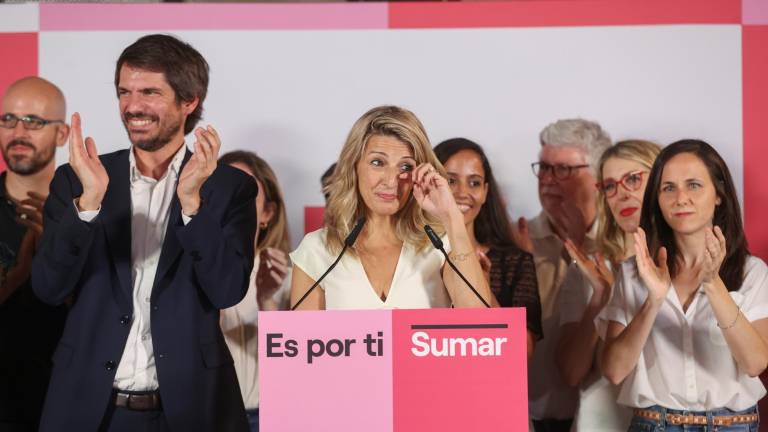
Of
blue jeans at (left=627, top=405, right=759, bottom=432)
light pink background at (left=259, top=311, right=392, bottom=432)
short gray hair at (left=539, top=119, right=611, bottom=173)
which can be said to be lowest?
blue jeans at (left=627, top=405, right=759, bottom=432)

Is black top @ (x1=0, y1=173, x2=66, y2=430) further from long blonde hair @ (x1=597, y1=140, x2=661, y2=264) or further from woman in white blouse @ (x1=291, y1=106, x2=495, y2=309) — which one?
long blonde hair @ (x1=597, y1=140, x2=661, y2=264)

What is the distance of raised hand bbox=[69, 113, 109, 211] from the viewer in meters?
2.91

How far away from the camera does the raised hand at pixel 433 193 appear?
3.09 metres

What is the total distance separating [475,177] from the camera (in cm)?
397

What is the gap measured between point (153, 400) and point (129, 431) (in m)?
0.12

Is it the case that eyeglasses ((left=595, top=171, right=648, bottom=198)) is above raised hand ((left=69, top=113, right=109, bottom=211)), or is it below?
above

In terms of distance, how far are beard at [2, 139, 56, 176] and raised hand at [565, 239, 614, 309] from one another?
2378 mm

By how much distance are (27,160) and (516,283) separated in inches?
88.1

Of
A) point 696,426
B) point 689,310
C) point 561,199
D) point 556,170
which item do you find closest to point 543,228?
point 561,199

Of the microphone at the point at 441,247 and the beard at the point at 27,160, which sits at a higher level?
the beard at the point at 27,160

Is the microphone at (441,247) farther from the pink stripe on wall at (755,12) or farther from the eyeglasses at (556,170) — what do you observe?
the pink stripe on wall at (755,12)

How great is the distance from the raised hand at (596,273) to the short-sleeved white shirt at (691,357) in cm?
32

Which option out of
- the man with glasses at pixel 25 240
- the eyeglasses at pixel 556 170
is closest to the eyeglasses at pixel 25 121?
the man with glasses at pixel 25 240

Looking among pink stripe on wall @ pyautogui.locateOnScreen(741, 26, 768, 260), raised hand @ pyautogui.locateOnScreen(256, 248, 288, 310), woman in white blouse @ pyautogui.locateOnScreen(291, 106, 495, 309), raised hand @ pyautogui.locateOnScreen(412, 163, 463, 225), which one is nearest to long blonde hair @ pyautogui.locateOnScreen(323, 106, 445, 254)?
woman in white blouse @ pyautogui.locateOnScreen(291, 106, 495, 309)
